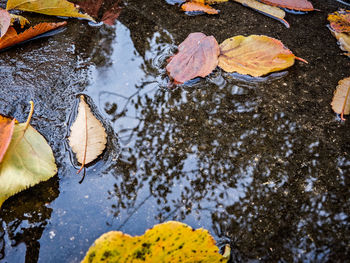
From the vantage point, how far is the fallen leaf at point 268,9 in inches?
68.0

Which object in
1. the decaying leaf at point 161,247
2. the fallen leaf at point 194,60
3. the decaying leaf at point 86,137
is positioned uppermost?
the fallen leaf at point 194,60

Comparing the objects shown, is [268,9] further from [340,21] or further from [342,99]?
[342,99]

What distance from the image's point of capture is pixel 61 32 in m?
1.56

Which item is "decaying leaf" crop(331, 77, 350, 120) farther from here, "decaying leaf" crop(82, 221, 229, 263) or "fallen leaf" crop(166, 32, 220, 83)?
"decaying leaf" crop(82, 221, 229, 263)

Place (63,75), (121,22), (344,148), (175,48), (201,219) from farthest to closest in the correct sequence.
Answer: (121,22), (175,48), (63,75), (344,148), (201,219)

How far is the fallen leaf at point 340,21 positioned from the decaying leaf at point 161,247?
1483 mm

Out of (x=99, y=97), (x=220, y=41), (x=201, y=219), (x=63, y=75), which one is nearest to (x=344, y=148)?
(x=201, y=219)

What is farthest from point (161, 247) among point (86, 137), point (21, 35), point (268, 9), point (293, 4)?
point (293, 4)

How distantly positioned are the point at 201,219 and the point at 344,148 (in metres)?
0.69

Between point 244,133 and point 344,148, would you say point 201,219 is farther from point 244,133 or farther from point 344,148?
point 344,148

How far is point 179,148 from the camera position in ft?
3.92

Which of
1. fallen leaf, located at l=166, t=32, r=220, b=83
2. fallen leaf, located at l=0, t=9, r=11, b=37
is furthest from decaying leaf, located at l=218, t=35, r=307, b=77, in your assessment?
fallen leaf, located at l=0, t=9, r=11, b=37

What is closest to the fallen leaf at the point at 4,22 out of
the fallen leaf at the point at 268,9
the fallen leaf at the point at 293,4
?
the fallen leaf at the point at 268,9

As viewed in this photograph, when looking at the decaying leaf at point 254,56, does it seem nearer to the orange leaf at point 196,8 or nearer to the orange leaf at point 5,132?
the orange leaf at point 196,8
